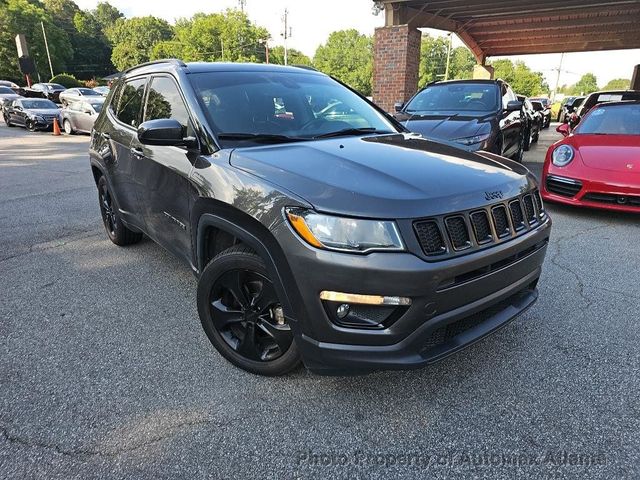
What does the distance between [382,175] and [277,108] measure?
121cm

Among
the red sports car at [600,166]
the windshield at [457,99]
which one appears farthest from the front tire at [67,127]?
the red sports car at [600,166]

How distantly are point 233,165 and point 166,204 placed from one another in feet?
3.04

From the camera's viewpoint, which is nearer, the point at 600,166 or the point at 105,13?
the point at 600,166

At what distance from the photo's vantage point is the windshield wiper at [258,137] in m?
2.68

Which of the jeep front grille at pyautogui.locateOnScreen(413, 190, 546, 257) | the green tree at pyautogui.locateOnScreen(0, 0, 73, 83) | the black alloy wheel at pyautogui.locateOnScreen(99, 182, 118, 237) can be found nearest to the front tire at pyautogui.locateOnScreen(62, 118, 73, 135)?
the black alloy wheel at pyautogui.locateOnScreen(99, 182, 118, 237)

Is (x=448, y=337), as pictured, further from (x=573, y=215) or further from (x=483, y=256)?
(x=573, y=215)

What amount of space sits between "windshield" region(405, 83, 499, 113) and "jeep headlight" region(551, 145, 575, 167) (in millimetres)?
1700

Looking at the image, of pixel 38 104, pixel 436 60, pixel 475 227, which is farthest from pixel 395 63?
pixel 436 60

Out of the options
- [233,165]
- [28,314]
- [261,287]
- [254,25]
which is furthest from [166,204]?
[254,25]

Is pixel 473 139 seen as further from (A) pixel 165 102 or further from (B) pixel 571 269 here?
(A) pixel 165 102

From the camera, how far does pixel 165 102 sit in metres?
3.22

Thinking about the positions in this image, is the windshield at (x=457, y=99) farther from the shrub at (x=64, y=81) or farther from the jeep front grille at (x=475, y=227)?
the shrub at (x=64, y=81)

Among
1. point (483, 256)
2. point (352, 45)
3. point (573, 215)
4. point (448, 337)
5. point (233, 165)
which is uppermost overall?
point (352, 45)

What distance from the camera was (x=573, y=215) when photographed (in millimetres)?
5758
